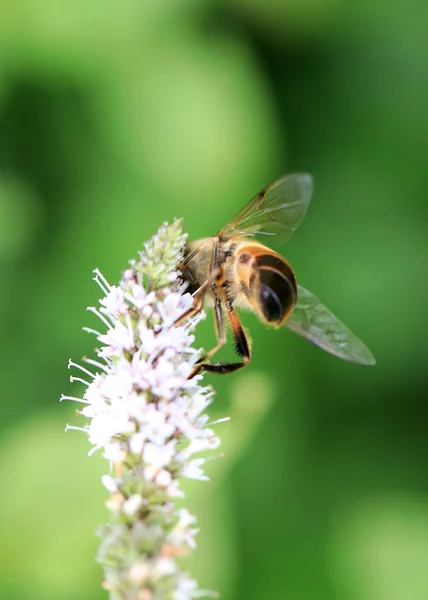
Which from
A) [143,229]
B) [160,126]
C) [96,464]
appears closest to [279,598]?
[96,464]

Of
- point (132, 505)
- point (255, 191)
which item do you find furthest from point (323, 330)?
point (255, 191)

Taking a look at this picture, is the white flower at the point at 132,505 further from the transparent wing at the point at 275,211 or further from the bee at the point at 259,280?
the transparent wing at the point at 275,211

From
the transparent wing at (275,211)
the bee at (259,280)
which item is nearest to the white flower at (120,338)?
the bee at (259,280)

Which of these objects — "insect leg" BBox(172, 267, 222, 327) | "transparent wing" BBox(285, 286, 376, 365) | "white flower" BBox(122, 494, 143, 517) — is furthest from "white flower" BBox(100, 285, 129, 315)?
"transparent wing" BBox(285, 286, 376, 365)

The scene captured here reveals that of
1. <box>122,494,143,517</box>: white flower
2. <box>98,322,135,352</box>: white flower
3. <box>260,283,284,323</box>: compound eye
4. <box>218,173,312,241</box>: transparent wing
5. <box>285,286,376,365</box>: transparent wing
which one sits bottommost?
<box>122,494,143,517</box>: white flower

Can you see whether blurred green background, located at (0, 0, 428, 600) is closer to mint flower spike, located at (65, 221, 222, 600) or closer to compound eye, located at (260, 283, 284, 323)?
compound eye, located at (260, 283, 284, 323)

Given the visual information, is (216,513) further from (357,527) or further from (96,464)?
(357,527)
